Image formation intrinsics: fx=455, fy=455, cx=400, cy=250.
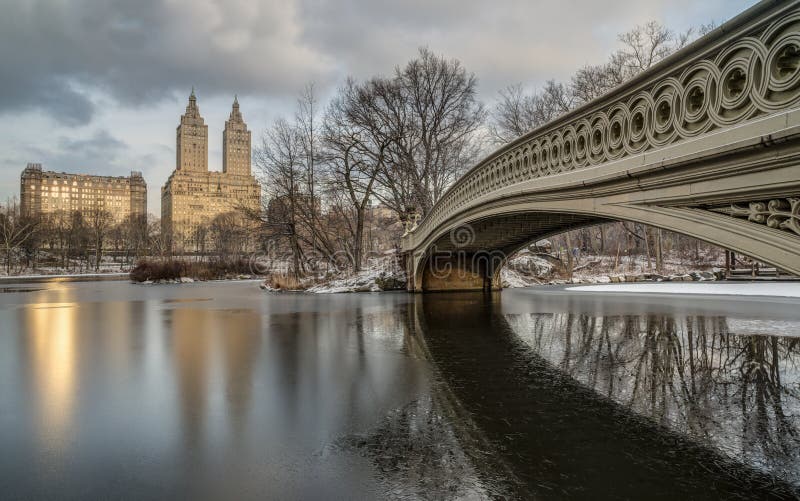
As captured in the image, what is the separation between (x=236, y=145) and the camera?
493ft

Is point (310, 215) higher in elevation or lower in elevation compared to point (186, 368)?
higher

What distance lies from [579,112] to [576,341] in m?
3.98

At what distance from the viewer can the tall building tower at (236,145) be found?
488ft

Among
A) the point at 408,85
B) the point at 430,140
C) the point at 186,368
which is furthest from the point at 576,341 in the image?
the point at 408,85

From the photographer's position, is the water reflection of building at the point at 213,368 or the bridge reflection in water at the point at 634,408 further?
the water reflection of building at the point at 213,368

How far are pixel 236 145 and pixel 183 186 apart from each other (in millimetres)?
27657

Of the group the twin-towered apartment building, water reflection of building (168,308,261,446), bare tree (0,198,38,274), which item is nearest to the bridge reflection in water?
water reflection of building (168,308,261,446)

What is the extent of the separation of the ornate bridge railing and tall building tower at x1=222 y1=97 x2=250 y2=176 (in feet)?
501

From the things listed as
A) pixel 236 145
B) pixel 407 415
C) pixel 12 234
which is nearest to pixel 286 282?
pixel 407 415

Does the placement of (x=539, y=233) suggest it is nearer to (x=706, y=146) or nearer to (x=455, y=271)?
(x=455, y=271)

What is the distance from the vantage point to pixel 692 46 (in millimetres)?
4023

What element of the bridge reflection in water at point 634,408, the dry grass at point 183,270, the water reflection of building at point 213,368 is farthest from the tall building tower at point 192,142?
the bridge reflection in water at point 634,408

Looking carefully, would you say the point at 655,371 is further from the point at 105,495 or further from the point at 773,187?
the point at 105,495

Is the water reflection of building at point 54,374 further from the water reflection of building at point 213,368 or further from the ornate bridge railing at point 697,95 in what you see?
the ornate bridge railing at point 697,95
